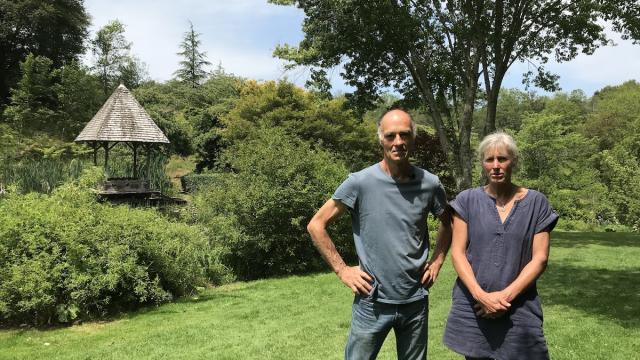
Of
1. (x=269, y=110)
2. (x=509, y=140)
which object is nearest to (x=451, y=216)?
(x=509, y=140)

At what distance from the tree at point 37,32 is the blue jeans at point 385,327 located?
38.7 metres

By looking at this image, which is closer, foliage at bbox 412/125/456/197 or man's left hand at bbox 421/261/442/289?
man's left hand at bbox 421/261/442/289

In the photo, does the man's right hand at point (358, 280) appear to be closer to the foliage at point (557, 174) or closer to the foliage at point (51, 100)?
the foliage at point (557, 174)

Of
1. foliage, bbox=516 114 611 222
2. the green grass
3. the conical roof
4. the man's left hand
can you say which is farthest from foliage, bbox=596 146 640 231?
the man's left hand

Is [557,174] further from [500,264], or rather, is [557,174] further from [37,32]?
[37,32]

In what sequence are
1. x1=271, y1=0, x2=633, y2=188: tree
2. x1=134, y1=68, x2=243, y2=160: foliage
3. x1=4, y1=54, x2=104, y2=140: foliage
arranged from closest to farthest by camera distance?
x1=271, y1=0, x2=633, y2=188: tree → x1=4, y1=54, x2=104, y2=140: foliage → x1=134, y1=68, x2=243, y2=160: foliage

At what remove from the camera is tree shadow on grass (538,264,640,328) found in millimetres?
7097

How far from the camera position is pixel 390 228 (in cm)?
257

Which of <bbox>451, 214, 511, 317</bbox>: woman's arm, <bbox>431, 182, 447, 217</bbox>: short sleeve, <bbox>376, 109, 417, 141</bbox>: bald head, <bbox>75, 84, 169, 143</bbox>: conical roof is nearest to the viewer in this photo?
<bbox>451, 214, 511, 317</bbox>: woman's arm

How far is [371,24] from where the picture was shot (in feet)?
39.8

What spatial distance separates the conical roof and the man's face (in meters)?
16.8

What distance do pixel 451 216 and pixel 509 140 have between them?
1.69 ft

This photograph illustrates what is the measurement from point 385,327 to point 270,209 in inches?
372

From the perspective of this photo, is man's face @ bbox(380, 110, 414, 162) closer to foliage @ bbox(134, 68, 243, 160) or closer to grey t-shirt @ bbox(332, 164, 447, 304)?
grey t-shirt @ bbox(332, 164, 447, 304)
